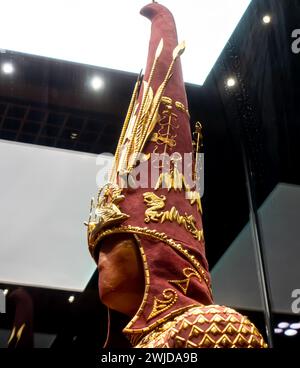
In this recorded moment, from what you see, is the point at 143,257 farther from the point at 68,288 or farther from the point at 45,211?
the point at 45,211

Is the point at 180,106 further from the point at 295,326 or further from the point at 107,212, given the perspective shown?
the point at 295,326

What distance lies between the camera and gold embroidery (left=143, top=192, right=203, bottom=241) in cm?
91

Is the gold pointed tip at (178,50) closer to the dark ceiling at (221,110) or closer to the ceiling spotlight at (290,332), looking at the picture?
the dark ceiling at (221,110)

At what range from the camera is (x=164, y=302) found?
32.2 inches

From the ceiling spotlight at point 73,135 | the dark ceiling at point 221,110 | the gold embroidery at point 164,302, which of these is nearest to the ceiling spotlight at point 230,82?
the dark ceiling at point 221,110

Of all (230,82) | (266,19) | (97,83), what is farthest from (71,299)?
(266,19)

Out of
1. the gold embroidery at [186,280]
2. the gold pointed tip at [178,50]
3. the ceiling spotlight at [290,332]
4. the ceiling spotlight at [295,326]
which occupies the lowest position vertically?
the ceiling spotlight at [290,332]

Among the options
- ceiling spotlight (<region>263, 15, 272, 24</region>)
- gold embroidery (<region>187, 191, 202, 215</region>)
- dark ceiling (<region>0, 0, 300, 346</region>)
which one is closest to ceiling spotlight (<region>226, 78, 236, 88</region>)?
dark ceiling (<region>0, 0, 300, 346</region>)

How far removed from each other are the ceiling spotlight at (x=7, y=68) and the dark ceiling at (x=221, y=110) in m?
0.01

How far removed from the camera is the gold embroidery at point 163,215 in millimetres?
915

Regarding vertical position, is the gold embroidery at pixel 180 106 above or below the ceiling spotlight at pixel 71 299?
above

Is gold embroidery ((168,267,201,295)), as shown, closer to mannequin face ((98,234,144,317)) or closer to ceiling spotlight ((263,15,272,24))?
mannequin face ((98,234,144,317))

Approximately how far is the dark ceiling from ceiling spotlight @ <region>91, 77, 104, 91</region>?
0.01m

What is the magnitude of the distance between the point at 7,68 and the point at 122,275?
80cm
